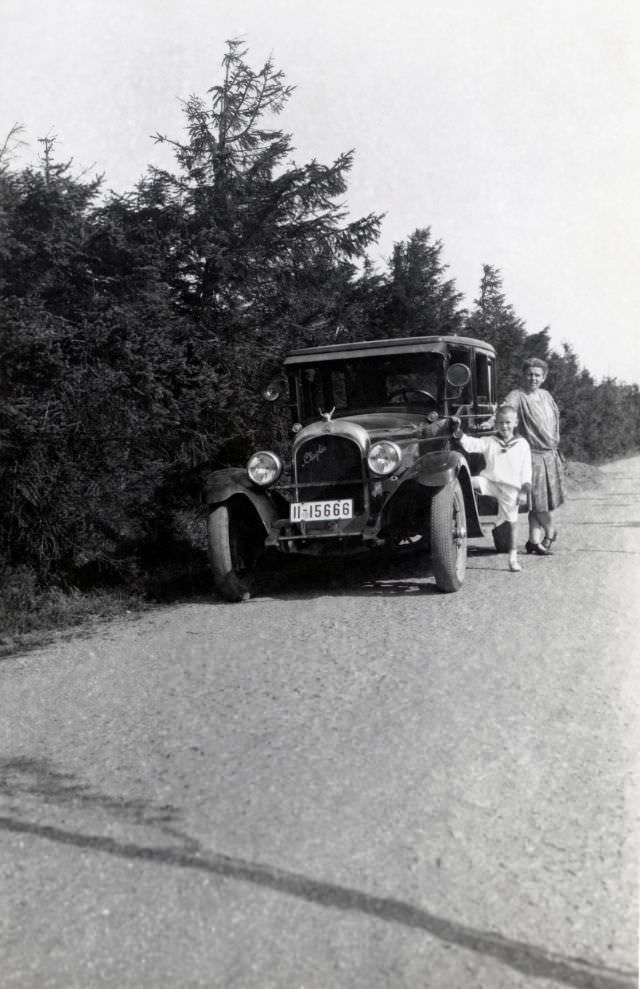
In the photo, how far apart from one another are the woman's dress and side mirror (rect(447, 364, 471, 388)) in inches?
38.0

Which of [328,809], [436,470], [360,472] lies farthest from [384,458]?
[328,809]

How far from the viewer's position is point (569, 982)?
2105mm

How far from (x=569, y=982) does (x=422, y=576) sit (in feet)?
19.3

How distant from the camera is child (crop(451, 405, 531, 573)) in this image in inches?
314

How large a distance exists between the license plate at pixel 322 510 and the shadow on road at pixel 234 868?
3751 mm

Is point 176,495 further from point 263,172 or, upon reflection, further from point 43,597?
point 263,172

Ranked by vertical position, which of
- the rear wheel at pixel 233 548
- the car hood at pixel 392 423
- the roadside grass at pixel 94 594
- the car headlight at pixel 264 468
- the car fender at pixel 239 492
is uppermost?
the car hood at pixel 392 423

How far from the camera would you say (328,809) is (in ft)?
10.0

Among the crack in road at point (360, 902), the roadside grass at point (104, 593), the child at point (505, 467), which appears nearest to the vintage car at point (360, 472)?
the child at point (505, 467)

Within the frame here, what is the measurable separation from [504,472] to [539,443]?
0.79 m

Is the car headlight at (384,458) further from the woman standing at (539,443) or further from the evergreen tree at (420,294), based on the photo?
the evergreen tree at (420,294)

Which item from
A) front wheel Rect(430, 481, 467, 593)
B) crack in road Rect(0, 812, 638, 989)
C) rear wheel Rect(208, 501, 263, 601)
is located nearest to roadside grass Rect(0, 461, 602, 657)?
rear wheel Rect(208, 501, 263, 601)

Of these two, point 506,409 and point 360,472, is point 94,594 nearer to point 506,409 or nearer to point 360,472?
point 360,472

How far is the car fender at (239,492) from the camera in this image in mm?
7449
